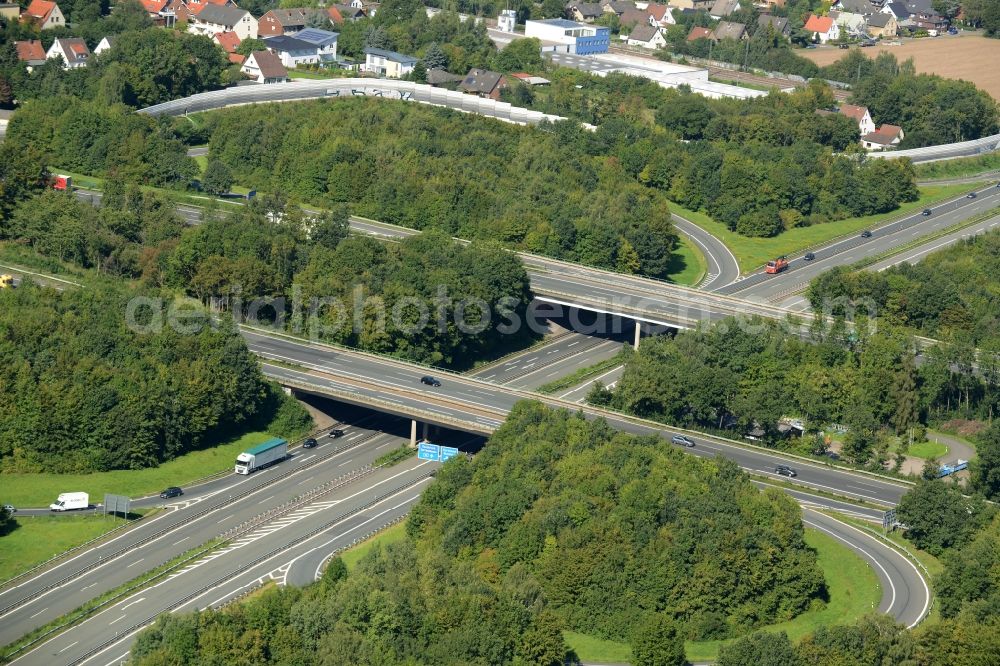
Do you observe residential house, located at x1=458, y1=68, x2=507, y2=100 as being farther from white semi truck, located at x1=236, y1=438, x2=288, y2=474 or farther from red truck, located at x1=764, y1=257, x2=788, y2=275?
white semi truck, located at x1=236, y1=438, x2=288, y2=474

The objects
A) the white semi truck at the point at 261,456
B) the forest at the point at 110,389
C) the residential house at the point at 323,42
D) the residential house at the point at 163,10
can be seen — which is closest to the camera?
the forest at the point at 110,389

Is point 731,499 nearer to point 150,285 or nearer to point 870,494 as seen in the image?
point 870,494

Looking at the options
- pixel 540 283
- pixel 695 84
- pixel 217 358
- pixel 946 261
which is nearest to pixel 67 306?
pixel 217 358

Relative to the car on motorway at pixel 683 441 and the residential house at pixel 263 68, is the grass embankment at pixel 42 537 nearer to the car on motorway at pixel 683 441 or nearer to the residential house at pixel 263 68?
the car on motorway at pixel 683 441

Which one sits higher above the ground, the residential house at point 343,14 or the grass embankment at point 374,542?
the residential house at point 343,14

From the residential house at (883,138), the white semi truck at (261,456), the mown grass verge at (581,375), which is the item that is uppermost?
the residential house at (883,138)

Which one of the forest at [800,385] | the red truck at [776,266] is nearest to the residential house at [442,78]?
the red truck at [776,266]

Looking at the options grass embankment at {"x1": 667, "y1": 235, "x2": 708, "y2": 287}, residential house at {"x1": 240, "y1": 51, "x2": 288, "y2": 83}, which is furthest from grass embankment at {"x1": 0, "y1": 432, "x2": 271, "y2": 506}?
residential house at {"x1": 240, "y1": 51, "x2": 288, "y2": 83}

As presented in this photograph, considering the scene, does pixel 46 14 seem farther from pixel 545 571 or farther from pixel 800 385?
pixel 545 571
